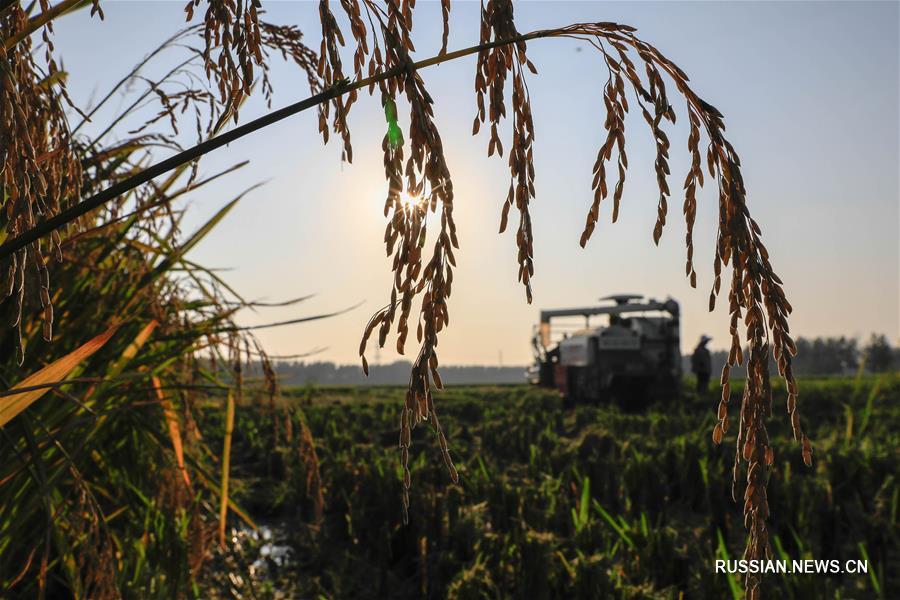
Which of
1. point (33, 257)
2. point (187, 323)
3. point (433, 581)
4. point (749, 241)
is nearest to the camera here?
point (33, 257)

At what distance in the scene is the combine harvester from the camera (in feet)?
52.0

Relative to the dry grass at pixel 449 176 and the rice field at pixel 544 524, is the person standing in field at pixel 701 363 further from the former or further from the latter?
the dry grass at pixel 449 176

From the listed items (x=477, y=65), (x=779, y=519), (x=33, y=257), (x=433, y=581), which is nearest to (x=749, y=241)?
(x=477, y=65)

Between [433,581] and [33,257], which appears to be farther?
[433,581]

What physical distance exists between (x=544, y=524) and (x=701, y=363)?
16328mm

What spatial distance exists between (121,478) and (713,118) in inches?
→ 112

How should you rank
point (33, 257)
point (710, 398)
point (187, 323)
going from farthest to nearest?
point (710, 398), point (187, 323), point (33, 257)

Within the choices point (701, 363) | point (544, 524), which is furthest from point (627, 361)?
point (544, 524)

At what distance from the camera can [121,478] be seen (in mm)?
3113

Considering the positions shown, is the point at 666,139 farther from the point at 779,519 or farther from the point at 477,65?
the point at 779,519

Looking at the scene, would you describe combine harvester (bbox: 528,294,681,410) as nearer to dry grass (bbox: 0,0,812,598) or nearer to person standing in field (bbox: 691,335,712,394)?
person standing in field (bbox: 691,335,712,394)

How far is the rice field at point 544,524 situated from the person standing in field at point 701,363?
12.0 metres

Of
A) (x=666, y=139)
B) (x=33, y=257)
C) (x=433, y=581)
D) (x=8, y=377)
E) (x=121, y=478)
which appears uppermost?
(x=666, y=139)

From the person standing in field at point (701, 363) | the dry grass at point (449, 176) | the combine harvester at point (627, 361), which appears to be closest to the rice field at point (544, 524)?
the dry grass at point (449, 176)
